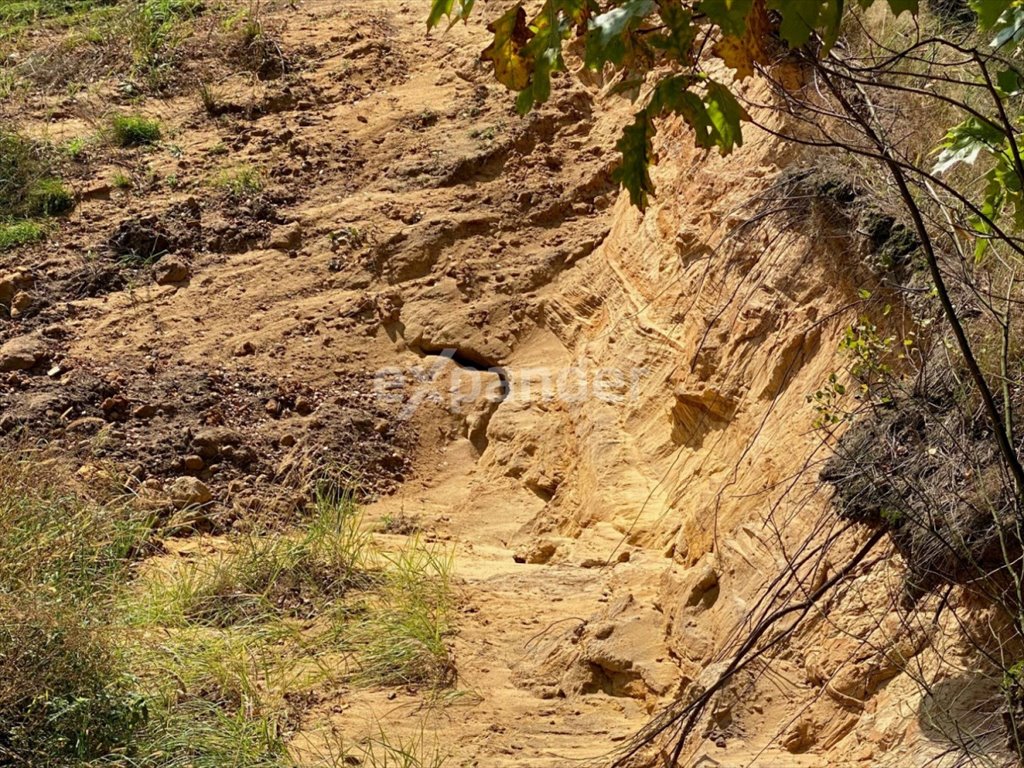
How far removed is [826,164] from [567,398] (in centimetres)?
222

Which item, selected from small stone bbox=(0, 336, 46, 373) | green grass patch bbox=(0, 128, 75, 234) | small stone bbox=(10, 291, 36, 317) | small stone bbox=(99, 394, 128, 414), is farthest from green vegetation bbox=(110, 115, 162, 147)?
small stone bbox=(99, 394, 128, 414)

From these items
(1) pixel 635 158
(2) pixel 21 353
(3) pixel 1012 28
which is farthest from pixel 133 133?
(3) pixel 1012 28

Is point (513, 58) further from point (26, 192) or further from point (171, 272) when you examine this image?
point (26, 192)

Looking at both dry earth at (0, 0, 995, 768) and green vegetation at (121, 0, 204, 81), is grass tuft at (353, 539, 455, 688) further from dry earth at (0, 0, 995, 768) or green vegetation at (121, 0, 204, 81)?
green vegetation at (121, 0, 204, 81)

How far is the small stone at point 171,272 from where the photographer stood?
843 cm

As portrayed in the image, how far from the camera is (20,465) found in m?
6.02

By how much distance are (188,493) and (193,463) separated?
0.28m

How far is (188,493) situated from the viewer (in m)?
6.77

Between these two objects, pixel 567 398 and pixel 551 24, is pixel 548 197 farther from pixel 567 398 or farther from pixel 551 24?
pixel 551 24

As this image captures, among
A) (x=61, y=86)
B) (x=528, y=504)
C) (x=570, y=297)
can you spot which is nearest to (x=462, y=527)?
(x=528, y=504)

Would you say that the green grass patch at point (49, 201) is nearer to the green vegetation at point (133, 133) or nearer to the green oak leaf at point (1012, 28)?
the green vegetation at point (133, 133)

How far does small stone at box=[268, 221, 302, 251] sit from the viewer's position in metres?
8.61

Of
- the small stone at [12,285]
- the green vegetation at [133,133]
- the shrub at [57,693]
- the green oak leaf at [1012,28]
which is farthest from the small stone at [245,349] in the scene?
the green oak leaf at [1012,28]

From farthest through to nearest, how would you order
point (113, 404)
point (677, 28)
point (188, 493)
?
point (113, 404) < point (188, 493) < point (677, 28)
